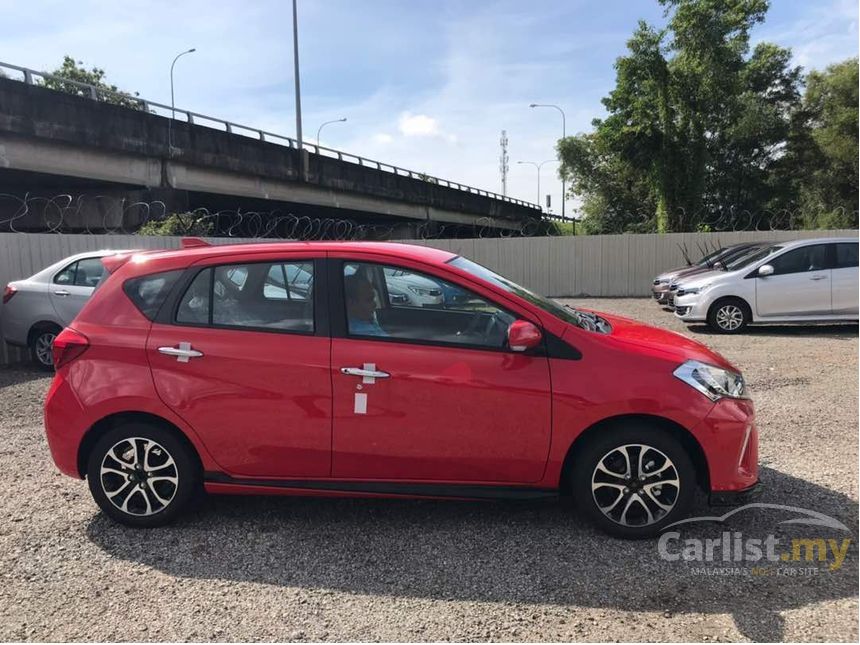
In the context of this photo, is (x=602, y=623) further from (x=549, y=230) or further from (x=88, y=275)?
(x=549, y=230)

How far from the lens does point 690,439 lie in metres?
3.39

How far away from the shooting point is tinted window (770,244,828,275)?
1040 cm

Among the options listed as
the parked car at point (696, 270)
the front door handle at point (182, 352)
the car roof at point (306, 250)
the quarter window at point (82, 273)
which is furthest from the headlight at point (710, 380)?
the parked car at point (696, 270)

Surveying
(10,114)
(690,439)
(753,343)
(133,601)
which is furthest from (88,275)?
(10,114)

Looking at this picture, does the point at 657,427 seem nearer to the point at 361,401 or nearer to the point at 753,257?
the point at 361,401

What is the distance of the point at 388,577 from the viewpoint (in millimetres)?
3166

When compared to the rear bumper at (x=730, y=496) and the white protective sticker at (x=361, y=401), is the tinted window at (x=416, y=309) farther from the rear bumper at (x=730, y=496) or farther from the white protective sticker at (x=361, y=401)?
the rear bumper at (x=730, y=496)

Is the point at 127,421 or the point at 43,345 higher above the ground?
the point at 43,345

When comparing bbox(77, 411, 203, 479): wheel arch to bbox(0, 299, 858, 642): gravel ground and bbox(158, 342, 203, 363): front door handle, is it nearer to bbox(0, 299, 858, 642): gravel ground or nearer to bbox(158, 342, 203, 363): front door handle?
bbox(158, 342, 203, 363): front door handle

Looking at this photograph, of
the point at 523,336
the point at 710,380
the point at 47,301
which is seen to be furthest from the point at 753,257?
the point at 47,301

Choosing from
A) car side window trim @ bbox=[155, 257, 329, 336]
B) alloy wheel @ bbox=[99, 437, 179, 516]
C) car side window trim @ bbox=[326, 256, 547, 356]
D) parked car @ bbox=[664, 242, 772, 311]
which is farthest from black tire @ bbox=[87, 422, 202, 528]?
parked car @ bbox=[664, 242, 772, 311]

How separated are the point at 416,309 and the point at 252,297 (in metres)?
0.97

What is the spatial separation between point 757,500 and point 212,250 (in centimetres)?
374

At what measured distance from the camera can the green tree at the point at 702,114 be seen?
82.6ft
